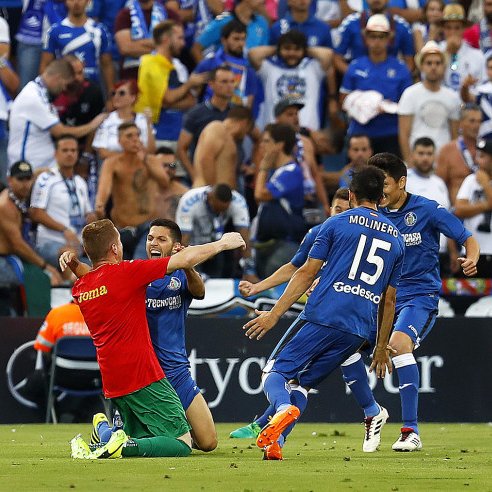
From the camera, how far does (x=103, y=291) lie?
904 cm

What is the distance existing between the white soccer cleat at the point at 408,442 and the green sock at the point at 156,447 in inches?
69.4

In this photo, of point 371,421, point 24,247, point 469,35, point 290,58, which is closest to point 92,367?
point 24,247

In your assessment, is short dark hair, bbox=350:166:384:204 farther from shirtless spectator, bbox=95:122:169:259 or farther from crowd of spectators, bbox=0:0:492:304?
shirtless spectator, bbox=95:122:169:259

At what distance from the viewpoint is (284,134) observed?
15547mm

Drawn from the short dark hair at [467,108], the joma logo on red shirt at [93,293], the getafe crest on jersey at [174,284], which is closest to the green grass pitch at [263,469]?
the joma logo on red shirt at [93,293]

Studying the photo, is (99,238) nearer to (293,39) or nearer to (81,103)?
(81,103)

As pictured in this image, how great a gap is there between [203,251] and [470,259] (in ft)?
8.30

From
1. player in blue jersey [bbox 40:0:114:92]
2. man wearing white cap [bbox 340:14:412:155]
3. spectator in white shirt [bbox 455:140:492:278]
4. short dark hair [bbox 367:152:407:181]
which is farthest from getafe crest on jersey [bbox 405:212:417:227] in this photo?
player in blue jersey [bbox 40:0:114:92]

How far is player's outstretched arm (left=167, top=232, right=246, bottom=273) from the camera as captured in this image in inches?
333

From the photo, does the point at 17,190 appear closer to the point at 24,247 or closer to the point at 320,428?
the point at 24,247

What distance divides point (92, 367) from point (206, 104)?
175 inches

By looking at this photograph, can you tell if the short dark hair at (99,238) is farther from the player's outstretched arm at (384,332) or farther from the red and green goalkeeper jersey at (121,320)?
the player's outstretched arm at (384,332)

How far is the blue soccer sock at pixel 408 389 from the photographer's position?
10.3 metres

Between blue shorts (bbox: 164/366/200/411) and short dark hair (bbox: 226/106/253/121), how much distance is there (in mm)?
6310
